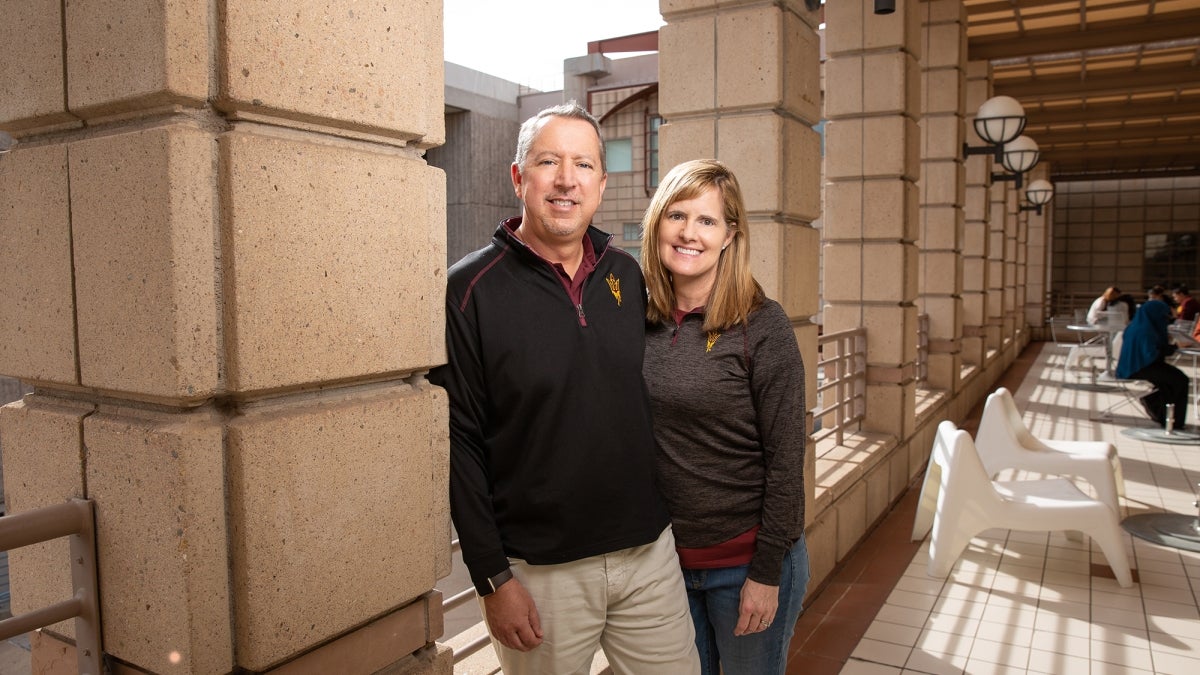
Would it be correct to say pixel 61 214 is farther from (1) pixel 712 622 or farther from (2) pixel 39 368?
(1) pixel 712 622

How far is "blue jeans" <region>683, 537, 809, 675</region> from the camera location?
2.23m

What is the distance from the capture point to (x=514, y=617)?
1.86 m

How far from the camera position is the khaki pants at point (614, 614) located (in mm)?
1933

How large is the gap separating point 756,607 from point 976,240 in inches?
421

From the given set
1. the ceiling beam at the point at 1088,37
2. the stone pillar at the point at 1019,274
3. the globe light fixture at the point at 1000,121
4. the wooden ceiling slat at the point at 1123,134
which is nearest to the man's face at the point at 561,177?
the globe light fixture at the point at 1000,121

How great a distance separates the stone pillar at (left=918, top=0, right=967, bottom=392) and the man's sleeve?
27.0 ft

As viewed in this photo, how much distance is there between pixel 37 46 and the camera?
1.37m

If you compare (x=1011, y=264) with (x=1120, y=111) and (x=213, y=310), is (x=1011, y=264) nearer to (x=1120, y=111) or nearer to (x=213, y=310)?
(x=1120, y=111)

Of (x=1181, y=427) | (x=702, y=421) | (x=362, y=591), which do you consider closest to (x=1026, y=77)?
(x=1181, y=427)

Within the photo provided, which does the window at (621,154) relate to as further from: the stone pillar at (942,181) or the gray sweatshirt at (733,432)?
the gray sweatshirt at (733,432)

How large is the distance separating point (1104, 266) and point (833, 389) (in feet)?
86.4

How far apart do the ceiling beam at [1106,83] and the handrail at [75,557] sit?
15.1m

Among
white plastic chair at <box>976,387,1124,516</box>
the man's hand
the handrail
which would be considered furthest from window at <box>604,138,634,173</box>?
the handrail

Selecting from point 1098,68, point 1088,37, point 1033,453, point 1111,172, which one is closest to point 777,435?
point 1033,453
